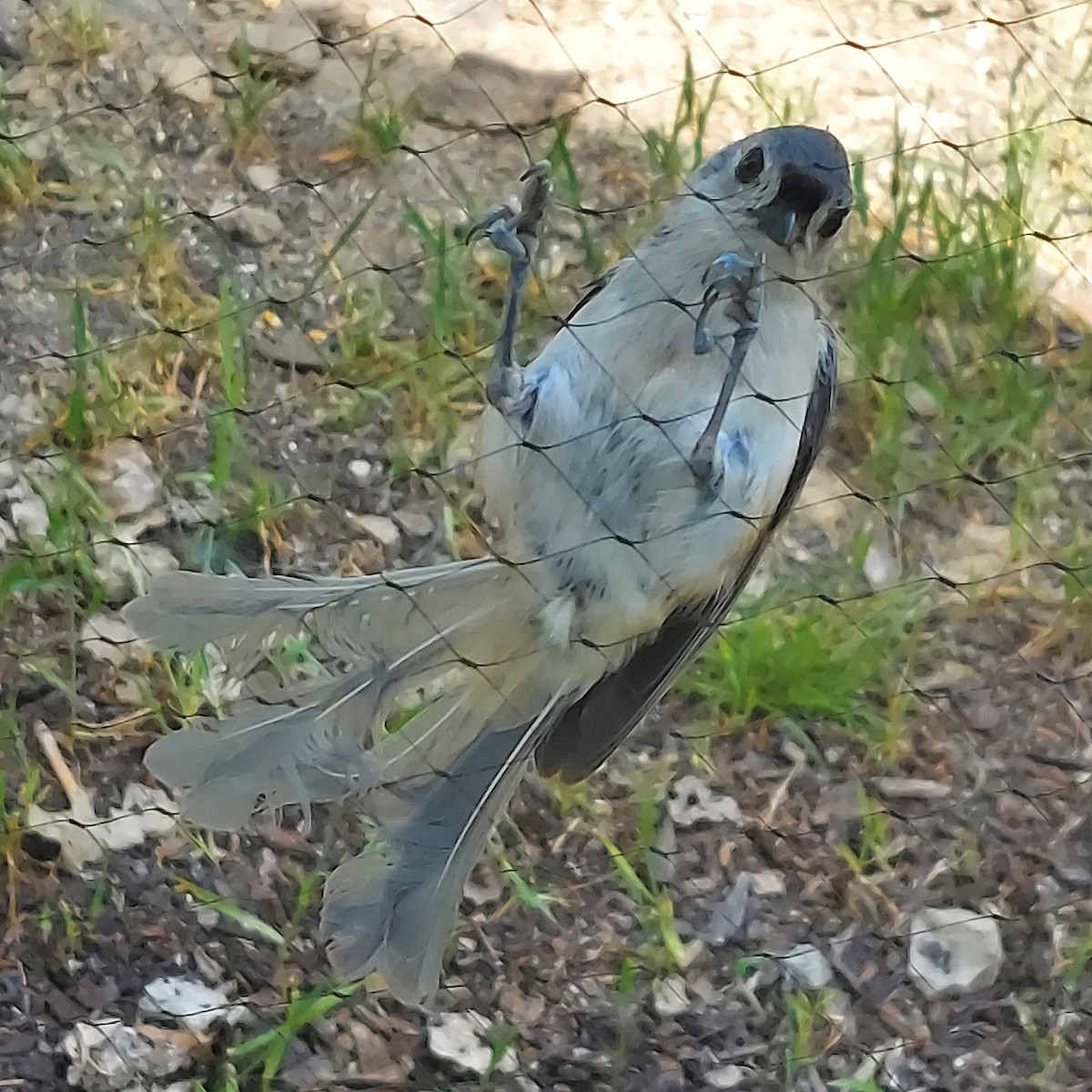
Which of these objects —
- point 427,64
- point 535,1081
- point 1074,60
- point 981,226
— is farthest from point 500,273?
point 535,1081

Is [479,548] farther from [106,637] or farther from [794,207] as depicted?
[794,207]

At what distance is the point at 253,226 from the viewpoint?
2.09m

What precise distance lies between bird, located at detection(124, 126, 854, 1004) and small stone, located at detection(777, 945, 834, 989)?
369mm

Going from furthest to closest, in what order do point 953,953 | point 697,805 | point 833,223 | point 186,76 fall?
point 186,76
point 697,805
point 953,953
point 833,223

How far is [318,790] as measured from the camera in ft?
4.37

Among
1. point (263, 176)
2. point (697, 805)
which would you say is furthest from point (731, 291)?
point (263, 176)

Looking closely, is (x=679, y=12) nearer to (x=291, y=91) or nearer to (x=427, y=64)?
(x=427, y=64)

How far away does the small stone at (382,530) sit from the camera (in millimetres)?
1855

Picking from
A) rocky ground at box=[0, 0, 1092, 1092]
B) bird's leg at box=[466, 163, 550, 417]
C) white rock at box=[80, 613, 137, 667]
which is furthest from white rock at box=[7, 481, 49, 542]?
bird's leg at box=[466, 163, 550, 417]

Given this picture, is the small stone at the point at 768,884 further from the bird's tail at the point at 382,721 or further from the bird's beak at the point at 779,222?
the bird's beak at the point at 779,222

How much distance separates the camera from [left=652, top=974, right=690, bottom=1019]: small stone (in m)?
1.53

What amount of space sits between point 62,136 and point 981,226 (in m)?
1.25

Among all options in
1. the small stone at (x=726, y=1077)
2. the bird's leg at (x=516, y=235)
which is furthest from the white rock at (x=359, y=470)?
the small stone at (x=726, y=1077)

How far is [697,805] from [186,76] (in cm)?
129
